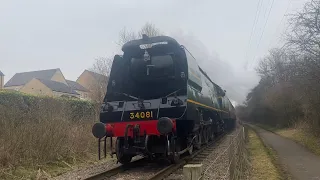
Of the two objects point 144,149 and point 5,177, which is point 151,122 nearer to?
point 144,149

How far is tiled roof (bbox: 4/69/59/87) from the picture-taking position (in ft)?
204

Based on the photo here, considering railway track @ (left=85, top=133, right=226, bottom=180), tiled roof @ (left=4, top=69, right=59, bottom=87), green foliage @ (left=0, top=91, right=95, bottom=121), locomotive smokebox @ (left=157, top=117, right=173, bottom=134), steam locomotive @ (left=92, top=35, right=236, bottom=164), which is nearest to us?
railway track @ (left=85, top=133, right=226, bottom=180)

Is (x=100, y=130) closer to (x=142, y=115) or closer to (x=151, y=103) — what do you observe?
(x=142, y=115)

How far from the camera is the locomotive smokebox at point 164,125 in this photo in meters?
8.04

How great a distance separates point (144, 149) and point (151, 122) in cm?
72

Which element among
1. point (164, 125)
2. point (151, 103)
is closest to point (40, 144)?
point (151, 103)

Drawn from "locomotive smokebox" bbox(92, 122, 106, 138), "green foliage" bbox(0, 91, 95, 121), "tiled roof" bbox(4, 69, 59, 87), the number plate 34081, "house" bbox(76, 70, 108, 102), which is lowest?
"locomotive smokebox" bbox(92, 122, 106, 138)

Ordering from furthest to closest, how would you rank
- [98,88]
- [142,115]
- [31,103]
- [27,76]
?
[27,76], [98,88], [31,103], [142,115]

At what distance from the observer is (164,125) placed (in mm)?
8102

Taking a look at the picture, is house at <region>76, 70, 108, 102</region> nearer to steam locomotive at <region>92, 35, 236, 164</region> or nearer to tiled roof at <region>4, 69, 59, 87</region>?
steam locomotive at <region>92, 35, 236, 164</region>

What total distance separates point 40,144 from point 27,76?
5999 cm

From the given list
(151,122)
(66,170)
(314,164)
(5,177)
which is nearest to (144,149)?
(151,122)

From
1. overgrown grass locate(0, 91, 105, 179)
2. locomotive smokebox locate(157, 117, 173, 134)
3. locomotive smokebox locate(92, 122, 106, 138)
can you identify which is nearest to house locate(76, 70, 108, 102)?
overgrown grass locate(0, 91, 105, 179)

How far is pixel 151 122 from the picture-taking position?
27.8 ft
